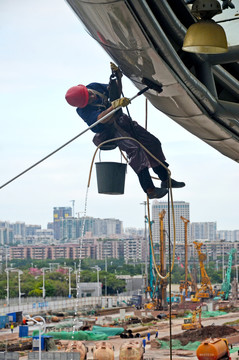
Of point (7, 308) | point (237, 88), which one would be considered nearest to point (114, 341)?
point (7, 308)

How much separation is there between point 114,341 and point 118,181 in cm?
2060

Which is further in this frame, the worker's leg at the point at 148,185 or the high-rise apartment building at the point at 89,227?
the high-rise apartment building at the point at 89,227

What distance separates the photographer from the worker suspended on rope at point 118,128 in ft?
23.6

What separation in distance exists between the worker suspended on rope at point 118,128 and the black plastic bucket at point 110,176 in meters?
0.18

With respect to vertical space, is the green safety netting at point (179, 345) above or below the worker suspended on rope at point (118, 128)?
below

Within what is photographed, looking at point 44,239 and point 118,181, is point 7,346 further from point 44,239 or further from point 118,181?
point 44,239

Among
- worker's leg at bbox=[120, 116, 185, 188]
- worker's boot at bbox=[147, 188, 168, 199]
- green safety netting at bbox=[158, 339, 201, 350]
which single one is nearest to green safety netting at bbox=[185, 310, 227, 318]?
green safety netting at bbox=[158, 339, 201, 350]

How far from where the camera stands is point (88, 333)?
28578 millimetres

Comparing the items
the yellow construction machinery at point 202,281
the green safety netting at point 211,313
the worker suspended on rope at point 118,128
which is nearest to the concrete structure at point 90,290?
the yellow construction machinery at point 202,281

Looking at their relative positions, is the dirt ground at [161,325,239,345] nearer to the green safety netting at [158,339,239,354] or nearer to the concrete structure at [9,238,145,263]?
the green safety netting at [158,339,239,354]

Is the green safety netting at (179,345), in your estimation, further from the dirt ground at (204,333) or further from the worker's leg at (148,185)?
the worker's leg at (148,185)

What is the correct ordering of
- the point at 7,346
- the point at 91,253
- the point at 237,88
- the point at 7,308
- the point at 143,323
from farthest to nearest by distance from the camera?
1. the point at 91,253
2. the point at 7,308
3. the point at 143,323
4. the point at 7,346
5. the point at 237,88

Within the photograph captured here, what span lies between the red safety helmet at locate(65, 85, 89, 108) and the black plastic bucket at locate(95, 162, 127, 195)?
2.11 ft

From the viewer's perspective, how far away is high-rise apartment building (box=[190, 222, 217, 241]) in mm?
172163
